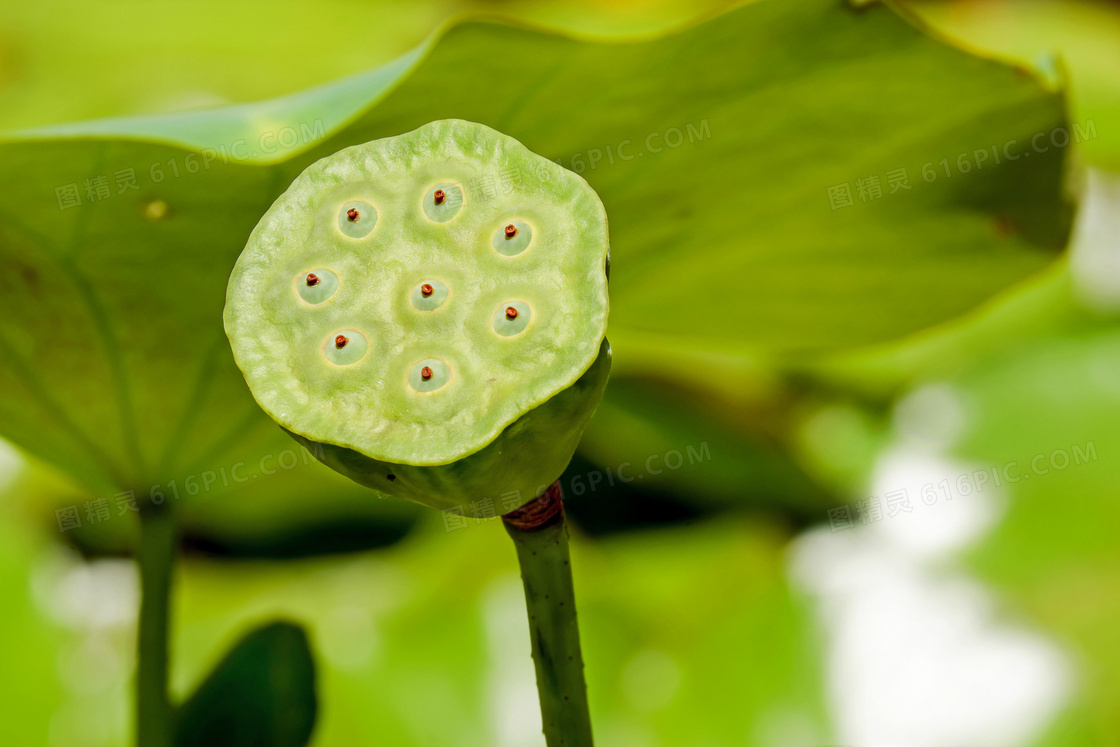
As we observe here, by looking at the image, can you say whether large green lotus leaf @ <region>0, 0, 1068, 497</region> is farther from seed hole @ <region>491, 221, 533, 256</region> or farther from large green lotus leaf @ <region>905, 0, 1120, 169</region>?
large green lotus leaf @ <region>905, 0, 1120, 169</region>

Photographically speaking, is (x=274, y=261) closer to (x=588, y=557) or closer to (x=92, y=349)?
(x=92, y=349)

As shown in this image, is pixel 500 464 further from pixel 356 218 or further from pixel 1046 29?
→ pixel 1046 29

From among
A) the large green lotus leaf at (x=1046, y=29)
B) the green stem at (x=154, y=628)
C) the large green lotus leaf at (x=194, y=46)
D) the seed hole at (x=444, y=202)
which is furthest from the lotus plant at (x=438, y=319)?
the large green lotus leaf at (x=1046, y=29)

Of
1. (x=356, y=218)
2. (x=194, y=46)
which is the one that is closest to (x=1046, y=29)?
(x=194, y=46)

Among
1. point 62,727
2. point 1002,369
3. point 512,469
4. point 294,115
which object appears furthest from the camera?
point 1002,369

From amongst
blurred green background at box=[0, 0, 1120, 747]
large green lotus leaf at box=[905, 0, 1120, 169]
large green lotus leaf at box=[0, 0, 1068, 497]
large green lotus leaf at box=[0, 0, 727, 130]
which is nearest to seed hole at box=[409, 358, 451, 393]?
large green lotus leaf at box=[0, 0, 1068, 497]

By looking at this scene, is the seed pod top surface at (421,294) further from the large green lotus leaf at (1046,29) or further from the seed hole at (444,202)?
the large green lotus leaf at (1046,29)

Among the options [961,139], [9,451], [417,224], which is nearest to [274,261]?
[417,224]
